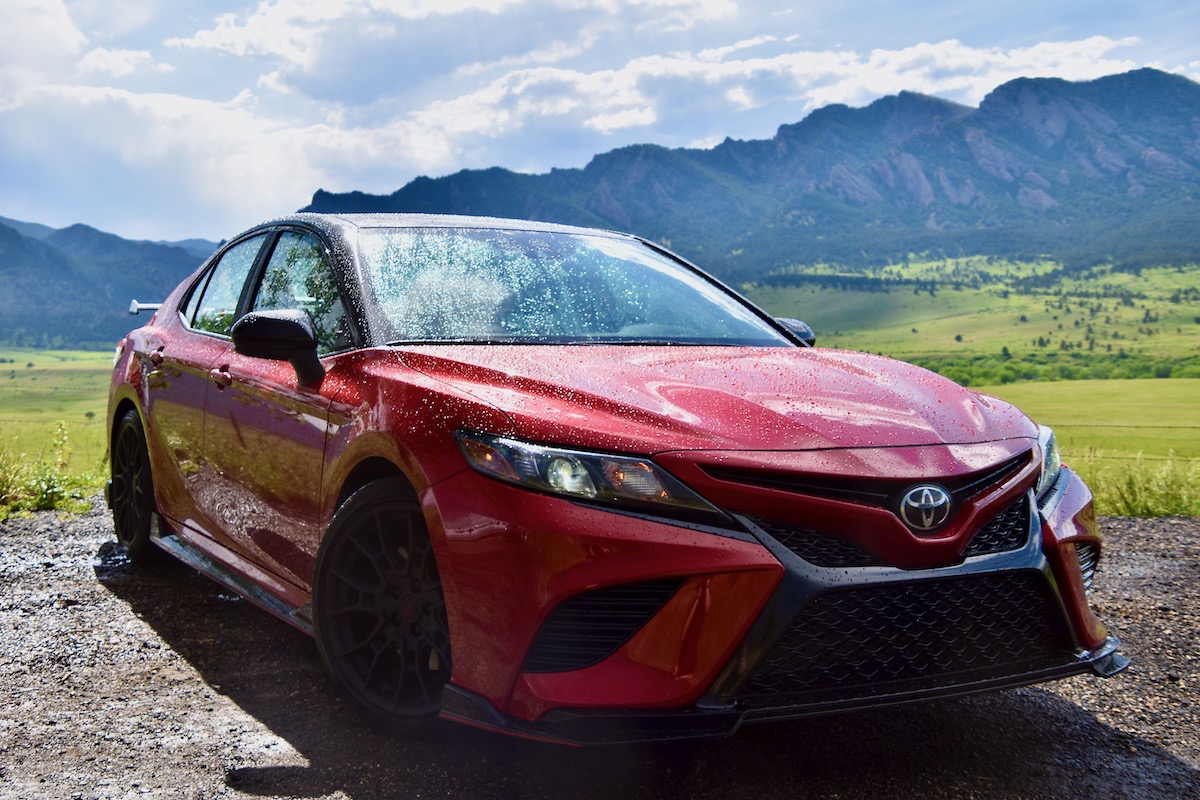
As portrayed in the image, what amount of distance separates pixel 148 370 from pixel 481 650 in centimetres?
311

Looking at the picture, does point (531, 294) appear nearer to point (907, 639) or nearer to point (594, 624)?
point (594, 624)

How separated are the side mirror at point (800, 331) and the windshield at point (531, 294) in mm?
179

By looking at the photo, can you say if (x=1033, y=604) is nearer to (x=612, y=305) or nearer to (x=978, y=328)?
(x=612, y=305)

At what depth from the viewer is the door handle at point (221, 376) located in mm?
3821

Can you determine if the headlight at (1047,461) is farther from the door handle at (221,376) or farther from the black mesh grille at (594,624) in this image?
the door handle at (221,376)

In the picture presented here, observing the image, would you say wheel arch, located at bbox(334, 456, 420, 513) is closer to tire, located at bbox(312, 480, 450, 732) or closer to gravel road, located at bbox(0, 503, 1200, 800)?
tire, located at bbox(312, 480, 450, 732)

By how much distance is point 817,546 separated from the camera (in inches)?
86.6

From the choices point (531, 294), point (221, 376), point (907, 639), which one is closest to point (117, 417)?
point (221, 376)

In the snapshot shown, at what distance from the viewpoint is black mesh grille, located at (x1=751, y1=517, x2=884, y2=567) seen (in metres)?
2.18

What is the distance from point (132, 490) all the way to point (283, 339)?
2.48 meters

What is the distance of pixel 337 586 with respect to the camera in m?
2.97

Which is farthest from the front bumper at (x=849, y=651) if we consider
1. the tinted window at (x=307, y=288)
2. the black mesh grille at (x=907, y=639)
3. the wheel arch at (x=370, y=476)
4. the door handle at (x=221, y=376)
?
the door handle at (x=221, y=376)

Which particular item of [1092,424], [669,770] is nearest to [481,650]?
[669,770]

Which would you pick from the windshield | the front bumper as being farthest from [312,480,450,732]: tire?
the windshield
